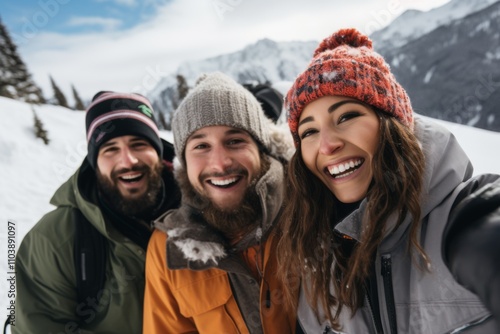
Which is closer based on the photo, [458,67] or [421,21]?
[458,67]

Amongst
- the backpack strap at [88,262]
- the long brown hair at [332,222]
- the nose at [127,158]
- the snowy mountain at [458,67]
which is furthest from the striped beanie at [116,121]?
the snowy mountain at [458,67]

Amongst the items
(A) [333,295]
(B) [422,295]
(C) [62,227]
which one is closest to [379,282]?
A: (B) [422,295]

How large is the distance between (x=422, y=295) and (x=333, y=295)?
0.55 metres

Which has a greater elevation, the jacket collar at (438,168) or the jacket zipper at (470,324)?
the jacket collar at (438,168)

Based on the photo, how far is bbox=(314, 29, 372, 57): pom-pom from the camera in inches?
80.0

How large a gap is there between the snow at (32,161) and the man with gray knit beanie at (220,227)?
2334 mm

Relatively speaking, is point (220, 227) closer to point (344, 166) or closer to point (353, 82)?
point (344, 166)

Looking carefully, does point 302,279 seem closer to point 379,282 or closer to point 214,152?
point 379,282

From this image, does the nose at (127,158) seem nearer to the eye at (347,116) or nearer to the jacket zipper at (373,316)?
the eye at (347,116)

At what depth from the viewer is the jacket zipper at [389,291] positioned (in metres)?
1.60

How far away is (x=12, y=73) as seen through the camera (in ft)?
76.6

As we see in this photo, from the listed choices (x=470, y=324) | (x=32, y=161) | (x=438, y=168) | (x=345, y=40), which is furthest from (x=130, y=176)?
(x=32, y=161)

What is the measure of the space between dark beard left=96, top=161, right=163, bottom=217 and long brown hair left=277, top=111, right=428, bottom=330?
62.6 inches

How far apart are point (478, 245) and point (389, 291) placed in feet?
2.10
